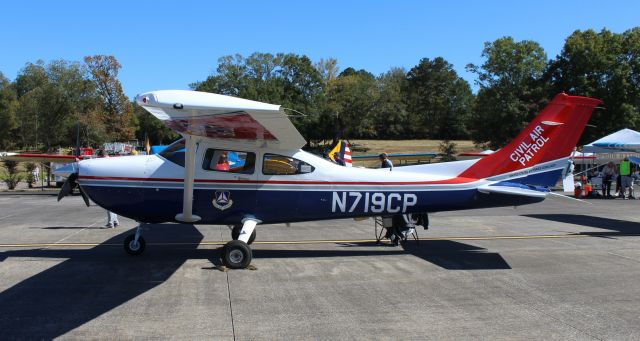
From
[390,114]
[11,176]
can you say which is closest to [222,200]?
[11,176]

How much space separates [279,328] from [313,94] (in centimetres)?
6585

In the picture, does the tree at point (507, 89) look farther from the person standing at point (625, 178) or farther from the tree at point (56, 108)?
the tree at point (56, 108)

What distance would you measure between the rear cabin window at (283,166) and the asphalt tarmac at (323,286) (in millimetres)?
1472

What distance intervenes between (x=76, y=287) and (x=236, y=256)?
2148mm

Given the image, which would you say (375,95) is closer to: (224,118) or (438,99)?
(438,99)

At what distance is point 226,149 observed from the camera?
7.81 m

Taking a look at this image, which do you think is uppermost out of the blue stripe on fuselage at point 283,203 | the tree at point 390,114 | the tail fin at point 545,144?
the tree at point 390,114

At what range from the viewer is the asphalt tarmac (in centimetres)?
468

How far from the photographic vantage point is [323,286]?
247 inches

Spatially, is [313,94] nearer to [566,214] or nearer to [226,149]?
[566,214]

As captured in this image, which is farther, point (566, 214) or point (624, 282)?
point (566, 214)

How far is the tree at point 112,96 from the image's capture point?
5441 cm

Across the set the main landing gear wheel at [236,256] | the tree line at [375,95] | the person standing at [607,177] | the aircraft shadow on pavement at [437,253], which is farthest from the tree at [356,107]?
the main landing gear wheel at [236,256]

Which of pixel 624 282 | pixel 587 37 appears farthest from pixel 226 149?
pixel 587 37
